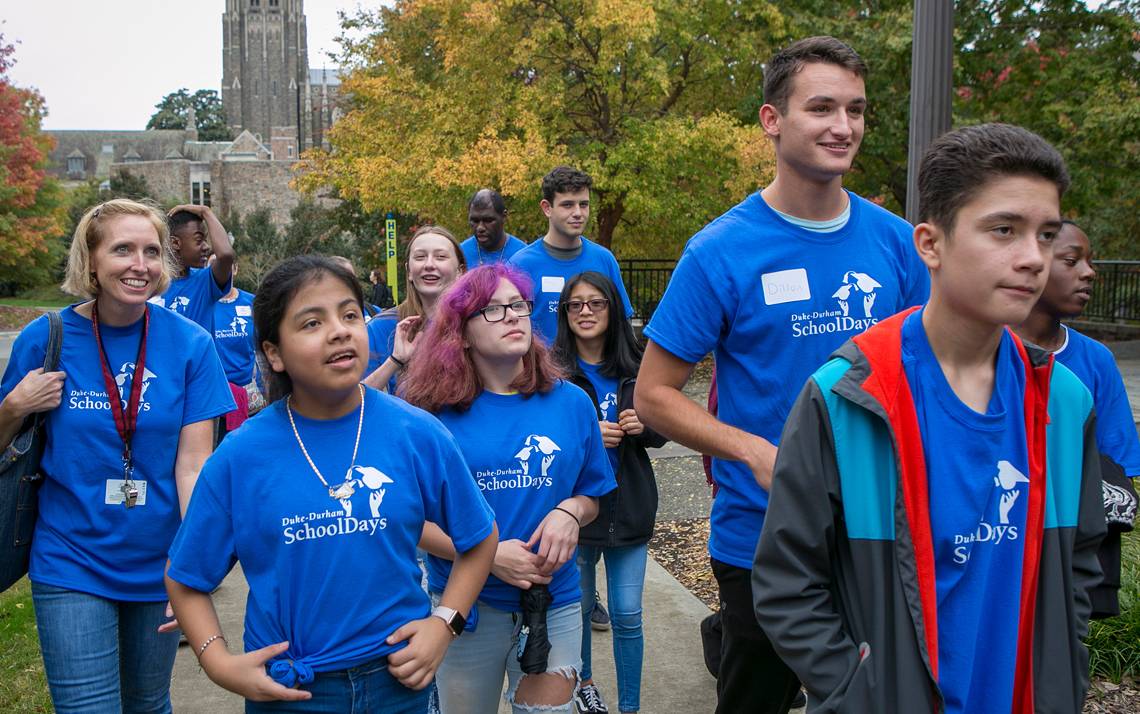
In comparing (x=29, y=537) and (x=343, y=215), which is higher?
(x=343, y=215)


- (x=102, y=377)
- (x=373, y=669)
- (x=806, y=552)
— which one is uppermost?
(x=102, y=377)

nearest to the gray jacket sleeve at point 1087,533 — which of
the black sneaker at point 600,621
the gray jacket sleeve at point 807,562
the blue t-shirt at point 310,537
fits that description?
the gray jacket sleeve at point 807,562

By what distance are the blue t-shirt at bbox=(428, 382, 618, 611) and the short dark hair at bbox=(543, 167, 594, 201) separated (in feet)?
10.4

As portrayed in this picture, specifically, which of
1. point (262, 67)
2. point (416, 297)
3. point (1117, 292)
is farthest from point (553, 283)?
point (262, 67)

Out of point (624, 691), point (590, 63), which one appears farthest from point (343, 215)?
point (624, 691)

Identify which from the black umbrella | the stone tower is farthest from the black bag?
the stone tower

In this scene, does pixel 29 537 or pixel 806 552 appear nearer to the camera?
pixel 806 552

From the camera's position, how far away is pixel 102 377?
3.64m

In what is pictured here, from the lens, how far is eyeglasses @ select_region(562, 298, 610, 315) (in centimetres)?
500

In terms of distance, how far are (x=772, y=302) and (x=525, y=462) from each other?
1.00 meters

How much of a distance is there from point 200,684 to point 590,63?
13.4 m

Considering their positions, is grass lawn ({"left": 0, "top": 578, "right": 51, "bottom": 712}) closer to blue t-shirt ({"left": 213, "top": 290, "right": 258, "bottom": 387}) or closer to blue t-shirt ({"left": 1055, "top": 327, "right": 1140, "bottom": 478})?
blue t-shirt ({"left": 213, "top": 290, "right": 258, "bottom": 387})

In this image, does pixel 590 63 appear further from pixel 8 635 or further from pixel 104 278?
pixel 104 278

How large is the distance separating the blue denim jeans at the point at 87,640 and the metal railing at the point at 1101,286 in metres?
17.8
